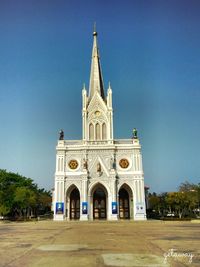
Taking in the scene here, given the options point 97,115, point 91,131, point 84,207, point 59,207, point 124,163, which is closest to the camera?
point 84,207

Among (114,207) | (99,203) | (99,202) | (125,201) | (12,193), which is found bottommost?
(114,207)

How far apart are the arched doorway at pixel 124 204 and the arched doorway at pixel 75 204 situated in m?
8.26

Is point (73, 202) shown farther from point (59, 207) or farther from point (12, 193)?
point (12, 193)

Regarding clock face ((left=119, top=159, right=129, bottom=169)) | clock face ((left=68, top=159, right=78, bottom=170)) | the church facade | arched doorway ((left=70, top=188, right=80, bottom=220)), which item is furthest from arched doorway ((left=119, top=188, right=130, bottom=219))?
clock face ((left=68, top=159, right=78, bottom=170))

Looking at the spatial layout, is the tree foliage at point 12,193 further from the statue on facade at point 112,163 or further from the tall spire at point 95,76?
the tall spire at point 95,76

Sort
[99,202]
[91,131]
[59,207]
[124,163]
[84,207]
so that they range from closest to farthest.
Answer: [84,207], [59,207], [124,163], [99,202], [91,131]

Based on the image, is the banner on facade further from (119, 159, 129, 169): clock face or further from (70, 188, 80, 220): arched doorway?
(119, 159, 129, 169): clock face

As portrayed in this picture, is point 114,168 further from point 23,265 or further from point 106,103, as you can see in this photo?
point 23,265

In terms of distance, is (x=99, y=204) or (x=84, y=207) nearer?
(x=84, y=207)

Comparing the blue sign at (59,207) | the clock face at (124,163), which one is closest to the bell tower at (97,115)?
the clock face at (124,163)

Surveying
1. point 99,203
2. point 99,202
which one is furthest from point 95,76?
point 99,203

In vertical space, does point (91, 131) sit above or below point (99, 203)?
above

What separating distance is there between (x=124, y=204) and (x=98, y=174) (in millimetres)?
8724

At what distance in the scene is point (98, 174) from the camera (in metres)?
52.7
